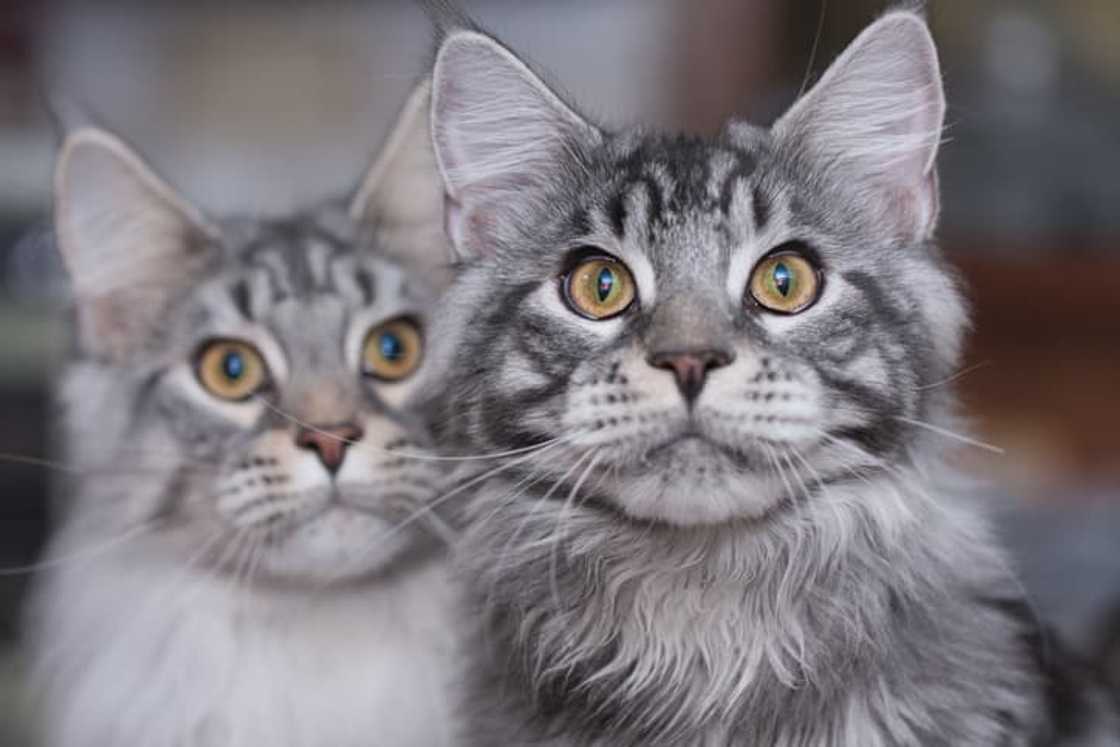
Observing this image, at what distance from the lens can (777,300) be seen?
142cm

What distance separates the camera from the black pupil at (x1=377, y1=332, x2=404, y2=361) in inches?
73.2

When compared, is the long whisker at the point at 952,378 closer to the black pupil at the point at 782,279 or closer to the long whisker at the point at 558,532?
the black pupil at the point at 782,279

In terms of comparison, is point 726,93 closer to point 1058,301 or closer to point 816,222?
point 1058,301

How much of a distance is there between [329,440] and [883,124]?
755mm

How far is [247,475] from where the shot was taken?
1.73m

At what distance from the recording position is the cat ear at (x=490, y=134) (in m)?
1.56

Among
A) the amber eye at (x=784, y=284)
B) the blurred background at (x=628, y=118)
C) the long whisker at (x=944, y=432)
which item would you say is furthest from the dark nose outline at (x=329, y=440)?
the blurred background at (x=628, y=118)

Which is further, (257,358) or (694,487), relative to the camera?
(257,358)

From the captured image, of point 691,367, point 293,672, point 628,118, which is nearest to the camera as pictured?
point 691,367

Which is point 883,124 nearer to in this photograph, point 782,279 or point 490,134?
point 782,279

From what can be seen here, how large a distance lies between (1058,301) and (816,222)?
2.68 meters

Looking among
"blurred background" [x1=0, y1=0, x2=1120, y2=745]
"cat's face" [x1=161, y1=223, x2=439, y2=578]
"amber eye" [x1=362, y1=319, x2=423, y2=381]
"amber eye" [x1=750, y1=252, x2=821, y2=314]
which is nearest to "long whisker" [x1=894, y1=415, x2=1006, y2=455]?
"amber eye" [x1=750, y1=252, x2=821, y2=314]

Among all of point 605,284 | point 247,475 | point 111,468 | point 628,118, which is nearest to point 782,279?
point 605,284

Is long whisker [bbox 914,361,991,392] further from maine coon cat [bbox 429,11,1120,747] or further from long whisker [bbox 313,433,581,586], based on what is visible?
long whisker [bbox 313,433,581,586]
